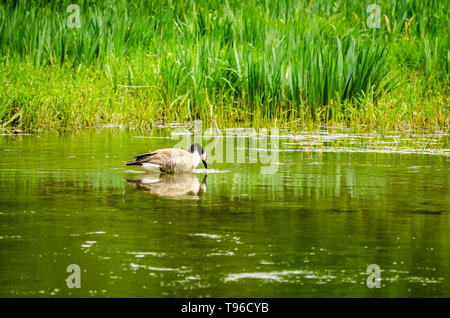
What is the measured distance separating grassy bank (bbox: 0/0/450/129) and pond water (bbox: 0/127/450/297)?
265cm

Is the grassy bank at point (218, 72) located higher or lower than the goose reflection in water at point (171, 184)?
higher

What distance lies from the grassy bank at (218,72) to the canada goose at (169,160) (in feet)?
13.9

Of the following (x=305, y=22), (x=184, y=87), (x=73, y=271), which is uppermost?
(x=305, y=22)

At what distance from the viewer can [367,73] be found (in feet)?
49.3

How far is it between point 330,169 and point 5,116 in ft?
19.0

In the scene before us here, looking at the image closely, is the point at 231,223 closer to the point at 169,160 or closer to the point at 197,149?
the point at 169,160

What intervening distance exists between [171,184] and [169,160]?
26.0 inches

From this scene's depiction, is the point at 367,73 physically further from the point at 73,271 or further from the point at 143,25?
the point at 73,271

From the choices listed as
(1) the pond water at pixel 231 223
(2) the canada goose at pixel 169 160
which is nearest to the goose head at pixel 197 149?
(2) the canada goose at pixel 169 160

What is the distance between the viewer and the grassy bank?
14.5 metres

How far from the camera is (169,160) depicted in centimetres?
986

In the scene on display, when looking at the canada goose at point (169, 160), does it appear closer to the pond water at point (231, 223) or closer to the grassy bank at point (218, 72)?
the pond water at point (231, 223)

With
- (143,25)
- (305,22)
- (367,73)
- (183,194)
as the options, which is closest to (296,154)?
(183,194)

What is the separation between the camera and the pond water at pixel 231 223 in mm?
5352
